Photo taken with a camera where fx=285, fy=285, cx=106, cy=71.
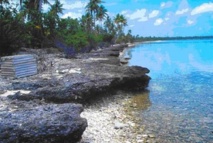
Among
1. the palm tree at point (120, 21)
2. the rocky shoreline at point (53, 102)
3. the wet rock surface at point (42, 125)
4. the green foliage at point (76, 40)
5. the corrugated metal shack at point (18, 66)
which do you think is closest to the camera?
the wet rock surface at point (42, 125)

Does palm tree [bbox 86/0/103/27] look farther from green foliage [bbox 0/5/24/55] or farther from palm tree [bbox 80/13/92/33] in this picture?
green foliage [bbox 0/5/24/55]

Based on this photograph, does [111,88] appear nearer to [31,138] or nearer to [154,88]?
[154,88]

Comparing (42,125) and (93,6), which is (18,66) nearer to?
(42,125)

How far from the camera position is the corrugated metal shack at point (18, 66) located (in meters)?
9.85

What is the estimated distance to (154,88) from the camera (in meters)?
12.2

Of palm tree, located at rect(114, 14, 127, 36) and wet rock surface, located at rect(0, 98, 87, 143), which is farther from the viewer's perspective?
palm tree, located at rect(114, 14, 127, 36)

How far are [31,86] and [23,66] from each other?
2.12m

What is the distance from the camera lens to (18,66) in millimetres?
9883

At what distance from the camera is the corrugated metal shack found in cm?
985

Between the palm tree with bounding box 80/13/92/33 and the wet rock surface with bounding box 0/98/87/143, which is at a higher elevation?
the palm tree with bounding box 80/13/92/33

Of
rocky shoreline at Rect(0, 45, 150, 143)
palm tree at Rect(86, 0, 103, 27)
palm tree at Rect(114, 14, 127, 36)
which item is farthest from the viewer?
palm tree at Rect(114, 14, 127, 36)

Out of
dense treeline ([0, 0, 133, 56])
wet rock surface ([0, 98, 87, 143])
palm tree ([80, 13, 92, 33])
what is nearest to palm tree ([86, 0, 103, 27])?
palm tree ([80, 13, 92, 33])

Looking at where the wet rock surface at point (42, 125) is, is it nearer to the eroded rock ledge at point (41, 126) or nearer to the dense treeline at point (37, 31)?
the eroded rock ledge at point (41, 126)

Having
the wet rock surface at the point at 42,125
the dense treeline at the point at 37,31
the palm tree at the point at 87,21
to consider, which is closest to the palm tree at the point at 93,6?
the palm tree at the point at 87,21
